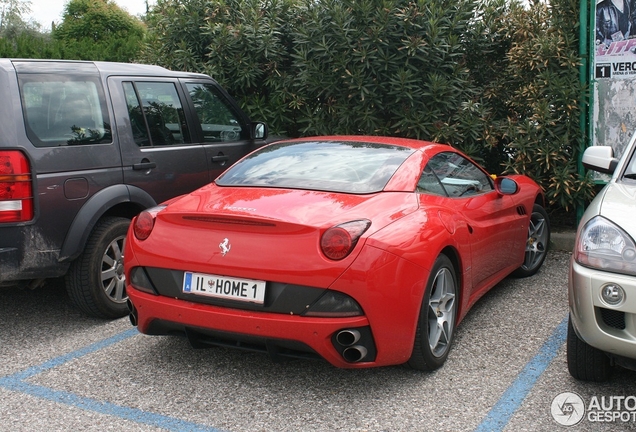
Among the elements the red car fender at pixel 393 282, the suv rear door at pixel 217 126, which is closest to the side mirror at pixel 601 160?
the red car fender at pixel 393 282

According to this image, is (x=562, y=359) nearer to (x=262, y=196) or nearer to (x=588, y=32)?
(x=262, y=196)

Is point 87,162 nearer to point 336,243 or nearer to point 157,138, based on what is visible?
point 157,138

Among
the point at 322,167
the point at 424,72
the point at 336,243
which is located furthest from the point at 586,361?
the point at 424,72

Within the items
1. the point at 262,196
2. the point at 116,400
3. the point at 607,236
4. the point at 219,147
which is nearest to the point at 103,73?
the point at 219,147

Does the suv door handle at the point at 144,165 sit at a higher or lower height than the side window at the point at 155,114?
lower

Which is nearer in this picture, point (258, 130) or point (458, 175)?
point (458, 175)

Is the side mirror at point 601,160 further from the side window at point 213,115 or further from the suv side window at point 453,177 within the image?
the side window at point 213,115

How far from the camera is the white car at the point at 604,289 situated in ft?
11.0

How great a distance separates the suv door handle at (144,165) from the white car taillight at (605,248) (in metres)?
3.28

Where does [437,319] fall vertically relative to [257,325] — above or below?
below

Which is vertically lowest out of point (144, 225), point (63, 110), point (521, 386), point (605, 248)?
point (521, 386)

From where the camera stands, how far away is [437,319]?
4133 millimetres

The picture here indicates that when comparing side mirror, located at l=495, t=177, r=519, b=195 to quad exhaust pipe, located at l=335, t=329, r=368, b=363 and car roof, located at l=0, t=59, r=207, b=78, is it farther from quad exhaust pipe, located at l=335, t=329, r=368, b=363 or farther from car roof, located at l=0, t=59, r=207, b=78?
car roof, located at l=0, t=59, r=207, b=78

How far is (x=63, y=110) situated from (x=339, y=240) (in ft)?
8.32
